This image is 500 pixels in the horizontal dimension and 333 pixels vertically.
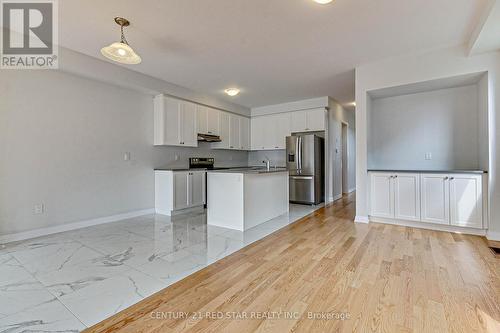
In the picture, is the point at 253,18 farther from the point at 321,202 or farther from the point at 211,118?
the point at 321,202

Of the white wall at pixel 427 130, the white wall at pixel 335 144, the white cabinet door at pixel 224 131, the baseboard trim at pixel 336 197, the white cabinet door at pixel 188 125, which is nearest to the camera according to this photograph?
the white wall at pixel 427 130

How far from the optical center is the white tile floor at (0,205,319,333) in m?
1.58

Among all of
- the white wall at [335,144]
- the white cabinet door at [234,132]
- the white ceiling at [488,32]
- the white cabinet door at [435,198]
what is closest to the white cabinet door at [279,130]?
the white cabinet door at [234,132]

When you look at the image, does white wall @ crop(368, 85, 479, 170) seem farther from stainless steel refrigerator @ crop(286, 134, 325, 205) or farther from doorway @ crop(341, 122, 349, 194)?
doorway @ crop(341, 122, 349, 194)

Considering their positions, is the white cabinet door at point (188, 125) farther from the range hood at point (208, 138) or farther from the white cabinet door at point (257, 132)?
the white cabinet door at point (257, 132)

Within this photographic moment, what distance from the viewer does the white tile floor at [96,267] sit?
1578 millimetres

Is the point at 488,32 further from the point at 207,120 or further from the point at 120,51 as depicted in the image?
the point at 207,120

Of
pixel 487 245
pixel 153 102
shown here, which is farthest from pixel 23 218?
pixel 487 245

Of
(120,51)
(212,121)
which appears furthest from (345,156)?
(120,51)

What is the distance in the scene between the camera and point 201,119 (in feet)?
17.7

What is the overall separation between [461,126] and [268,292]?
4.11 m

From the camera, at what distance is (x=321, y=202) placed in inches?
227

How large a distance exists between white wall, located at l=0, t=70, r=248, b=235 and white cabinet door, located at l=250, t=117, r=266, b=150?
3.00m

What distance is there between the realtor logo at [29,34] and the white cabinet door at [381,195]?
4.80 meters
